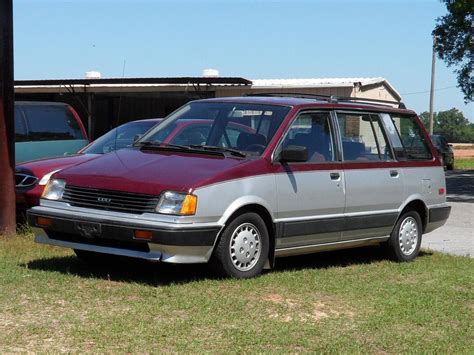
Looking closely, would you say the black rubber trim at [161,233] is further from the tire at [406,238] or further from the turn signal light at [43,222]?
the tire at [406,238]

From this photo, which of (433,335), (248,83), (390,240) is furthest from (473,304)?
(248,83)

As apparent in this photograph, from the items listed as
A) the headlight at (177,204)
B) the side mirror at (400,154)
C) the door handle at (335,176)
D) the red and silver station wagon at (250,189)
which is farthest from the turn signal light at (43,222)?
the side mirror at (400,154)

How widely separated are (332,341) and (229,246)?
174 cm

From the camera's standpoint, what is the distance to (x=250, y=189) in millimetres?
7117

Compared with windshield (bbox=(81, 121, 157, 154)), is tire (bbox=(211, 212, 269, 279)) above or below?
below

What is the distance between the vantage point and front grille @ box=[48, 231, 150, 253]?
6.80m

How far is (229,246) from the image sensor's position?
6969 mm

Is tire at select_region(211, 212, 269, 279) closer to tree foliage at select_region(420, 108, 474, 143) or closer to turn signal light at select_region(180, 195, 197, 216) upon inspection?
turn signal light at select_region(180, 195, 197, 216)

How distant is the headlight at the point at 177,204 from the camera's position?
21.9 feet

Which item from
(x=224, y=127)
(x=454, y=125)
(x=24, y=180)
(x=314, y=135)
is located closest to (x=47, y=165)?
(x=24, y=180)

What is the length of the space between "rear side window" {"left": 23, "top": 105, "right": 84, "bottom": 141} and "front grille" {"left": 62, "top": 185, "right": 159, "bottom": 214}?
5308mm

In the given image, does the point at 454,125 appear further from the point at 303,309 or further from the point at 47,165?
the point at 303,309

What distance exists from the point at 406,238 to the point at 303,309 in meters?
3.20

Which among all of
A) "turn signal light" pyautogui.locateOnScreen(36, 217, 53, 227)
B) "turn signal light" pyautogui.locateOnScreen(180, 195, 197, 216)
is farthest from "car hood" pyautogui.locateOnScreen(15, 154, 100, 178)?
"turn signal light" pyautogui.locateOnScreen(180, 195, 197, 216)
